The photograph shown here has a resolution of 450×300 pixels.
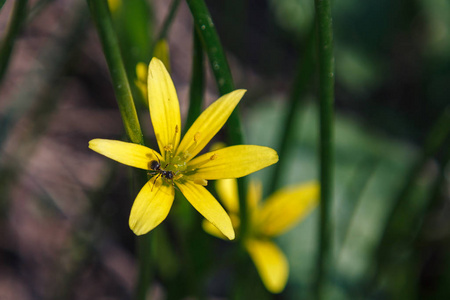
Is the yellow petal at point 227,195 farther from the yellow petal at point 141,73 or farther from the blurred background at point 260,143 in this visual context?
the yellow petal at point 141,73

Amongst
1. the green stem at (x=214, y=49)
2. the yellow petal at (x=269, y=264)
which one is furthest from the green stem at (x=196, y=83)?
the yellow petal at (x=269, y=264)

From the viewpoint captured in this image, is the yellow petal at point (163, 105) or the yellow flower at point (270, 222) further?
the yellow flower at point (270, 222)

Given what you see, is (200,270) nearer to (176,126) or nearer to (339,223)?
(176,126)

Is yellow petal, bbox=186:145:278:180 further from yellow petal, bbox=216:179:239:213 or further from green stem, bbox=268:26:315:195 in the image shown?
yellow petal, bbox=216:179:239:213

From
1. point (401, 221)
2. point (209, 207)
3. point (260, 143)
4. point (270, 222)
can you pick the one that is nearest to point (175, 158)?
point (209, 207)

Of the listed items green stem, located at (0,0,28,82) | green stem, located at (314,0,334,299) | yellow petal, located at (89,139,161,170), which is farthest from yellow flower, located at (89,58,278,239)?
green stem, located at (0,0,28,82)

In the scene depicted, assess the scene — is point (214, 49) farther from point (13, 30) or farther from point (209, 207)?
point (13, 30)

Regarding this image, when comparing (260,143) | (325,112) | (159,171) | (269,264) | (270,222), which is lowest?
(269,264)
